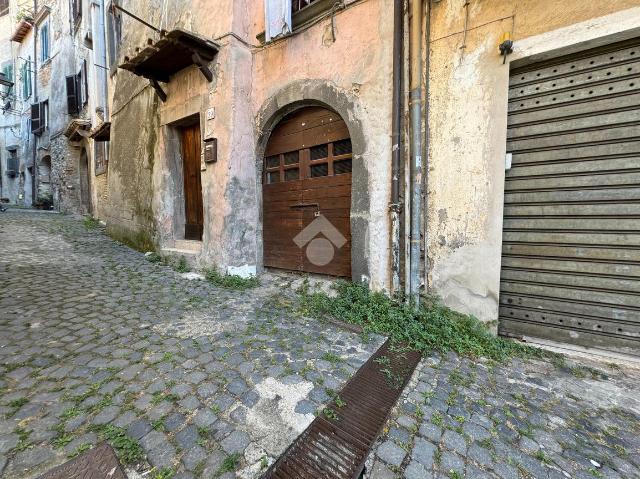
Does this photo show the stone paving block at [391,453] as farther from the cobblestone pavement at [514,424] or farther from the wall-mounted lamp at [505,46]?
the wall-mounted lamp at [505,46]

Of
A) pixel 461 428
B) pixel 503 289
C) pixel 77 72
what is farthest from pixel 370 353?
pixel 77 72

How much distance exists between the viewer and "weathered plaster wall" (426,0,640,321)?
9.02 feet

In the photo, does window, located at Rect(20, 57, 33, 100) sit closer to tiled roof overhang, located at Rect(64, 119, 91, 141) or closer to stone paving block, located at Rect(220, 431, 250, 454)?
tiled roof overhang, located at Rect(64, 119, 91, 141)

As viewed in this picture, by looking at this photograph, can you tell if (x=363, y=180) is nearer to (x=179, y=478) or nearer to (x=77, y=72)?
(x=179, y=478)

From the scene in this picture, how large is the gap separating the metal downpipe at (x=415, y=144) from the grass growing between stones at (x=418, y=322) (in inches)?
10.5

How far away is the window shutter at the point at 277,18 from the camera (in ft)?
14.2

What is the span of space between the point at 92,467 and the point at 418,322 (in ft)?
9.48

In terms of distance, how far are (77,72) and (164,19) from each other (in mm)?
10482

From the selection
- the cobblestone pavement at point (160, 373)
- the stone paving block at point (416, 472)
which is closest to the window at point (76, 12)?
the cobblestone pavement at point (160, 373)

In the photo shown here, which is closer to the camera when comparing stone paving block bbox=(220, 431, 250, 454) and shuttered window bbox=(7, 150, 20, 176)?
stone paving block bbox=(220, 431, 250, 454)

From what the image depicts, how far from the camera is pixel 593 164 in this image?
105 inches

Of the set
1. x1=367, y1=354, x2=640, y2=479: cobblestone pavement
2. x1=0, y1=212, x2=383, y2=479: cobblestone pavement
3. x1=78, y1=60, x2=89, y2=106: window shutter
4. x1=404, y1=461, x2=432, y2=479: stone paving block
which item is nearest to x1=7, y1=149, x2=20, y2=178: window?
x1=78, y1=60, x2=89, y2=106: window shutter

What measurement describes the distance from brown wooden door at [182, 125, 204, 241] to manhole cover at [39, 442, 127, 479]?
4681 mm

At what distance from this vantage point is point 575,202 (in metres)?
2.74
